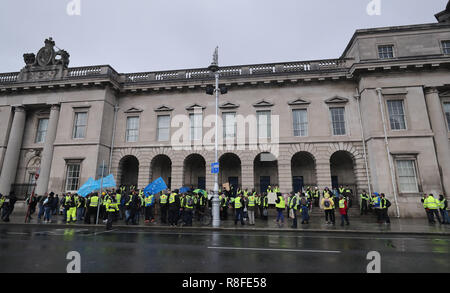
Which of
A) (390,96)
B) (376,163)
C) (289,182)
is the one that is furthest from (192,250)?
(390,96)

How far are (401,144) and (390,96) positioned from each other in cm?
394

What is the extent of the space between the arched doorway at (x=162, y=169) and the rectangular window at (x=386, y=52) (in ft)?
69.9

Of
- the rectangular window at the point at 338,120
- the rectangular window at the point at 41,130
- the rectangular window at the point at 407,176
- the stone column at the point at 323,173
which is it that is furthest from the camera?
the rectangular window at the point at 41,130

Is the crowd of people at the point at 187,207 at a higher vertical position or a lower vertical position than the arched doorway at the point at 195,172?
lower

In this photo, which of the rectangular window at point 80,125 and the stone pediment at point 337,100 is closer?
the stone pediment at point 337,100

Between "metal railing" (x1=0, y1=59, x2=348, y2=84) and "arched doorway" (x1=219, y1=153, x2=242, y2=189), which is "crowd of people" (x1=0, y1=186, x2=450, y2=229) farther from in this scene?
"metal railing" (x1=0, y1=59, x2=348, y2=84)

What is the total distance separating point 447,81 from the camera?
18094mm

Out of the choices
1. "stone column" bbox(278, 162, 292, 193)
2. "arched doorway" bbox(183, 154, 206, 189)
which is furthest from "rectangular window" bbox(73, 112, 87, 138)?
"stone column" bbox(278, 162, 292, 193)

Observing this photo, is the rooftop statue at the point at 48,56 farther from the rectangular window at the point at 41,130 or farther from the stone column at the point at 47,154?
the rectangular window at the point at 41,130

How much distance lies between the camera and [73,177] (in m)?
20.4

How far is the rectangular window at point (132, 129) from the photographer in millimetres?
22266

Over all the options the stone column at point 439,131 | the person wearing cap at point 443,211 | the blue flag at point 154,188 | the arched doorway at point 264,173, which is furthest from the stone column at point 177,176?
the stone column at point 439,131
